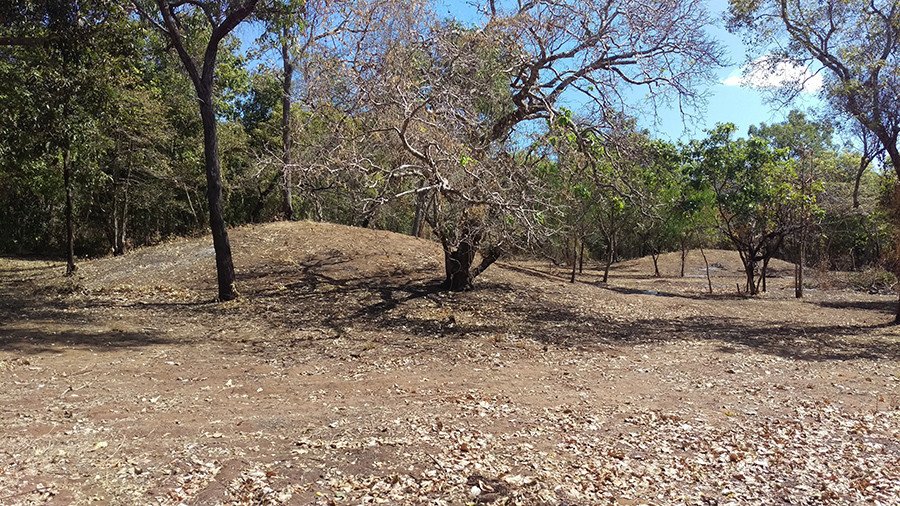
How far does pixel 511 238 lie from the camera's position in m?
9.04

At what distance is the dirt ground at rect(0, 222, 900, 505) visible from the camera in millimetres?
4055

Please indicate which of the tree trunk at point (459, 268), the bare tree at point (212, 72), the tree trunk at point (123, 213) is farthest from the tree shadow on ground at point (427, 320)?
the tree trunk at point (123, 213)

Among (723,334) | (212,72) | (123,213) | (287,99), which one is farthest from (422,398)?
(123,213)

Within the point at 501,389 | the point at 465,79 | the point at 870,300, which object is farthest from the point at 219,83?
the point at 870,300

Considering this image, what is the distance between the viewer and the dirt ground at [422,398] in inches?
160

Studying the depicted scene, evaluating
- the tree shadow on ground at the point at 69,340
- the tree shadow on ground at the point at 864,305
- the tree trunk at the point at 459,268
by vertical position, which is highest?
the tree trunk at the point at 459,268

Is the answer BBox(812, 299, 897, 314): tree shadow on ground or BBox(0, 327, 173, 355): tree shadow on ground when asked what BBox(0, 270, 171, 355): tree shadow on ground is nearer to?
BBox(0, 327, 173, 355): tree shadow on ground

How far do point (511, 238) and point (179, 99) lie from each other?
47.2 feet

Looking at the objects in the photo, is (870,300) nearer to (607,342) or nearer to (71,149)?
(607,342)

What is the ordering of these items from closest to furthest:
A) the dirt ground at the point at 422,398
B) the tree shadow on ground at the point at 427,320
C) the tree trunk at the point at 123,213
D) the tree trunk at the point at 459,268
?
1. the dirt ground at the point at 422,398
2. the tree shadow on ground at the point at 427,320
3. the tree trunk at the point at 459,268
4. the tree trunk at the point at 123,213

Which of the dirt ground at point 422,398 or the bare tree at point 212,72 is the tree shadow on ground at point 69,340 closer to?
the dirt ground at point 422,398

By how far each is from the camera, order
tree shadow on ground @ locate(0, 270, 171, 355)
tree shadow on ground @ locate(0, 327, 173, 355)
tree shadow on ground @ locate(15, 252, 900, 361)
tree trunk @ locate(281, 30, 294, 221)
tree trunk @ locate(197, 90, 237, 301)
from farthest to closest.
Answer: tree trunk @ locate(197, 90, 237, 301), tree trunk @ locate(281, 30, 294, 221), tree shadow on ground @ locate(15, 252, 900, 361), tree shadow on ground @ locate(0, 270, 171, 355), tree shadow on ground @ locate(0, 327, 173, 355)

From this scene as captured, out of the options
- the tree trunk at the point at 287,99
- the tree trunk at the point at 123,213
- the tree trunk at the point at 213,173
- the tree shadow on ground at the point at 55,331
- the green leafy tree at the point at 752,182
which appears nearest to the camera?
the tree shadow on ground at the point at 55,331

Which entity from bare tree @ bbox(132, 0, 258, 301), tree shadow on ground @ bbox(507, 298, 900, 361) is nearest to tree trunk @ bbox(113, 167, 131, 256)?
bare tree @ bbox(132, 0, 258, 301)
